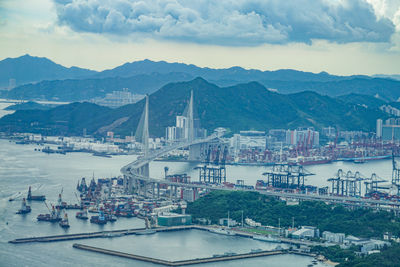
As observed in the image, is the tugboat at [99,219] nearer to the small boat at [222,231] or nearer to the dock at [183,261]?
the small boat at [222,231]

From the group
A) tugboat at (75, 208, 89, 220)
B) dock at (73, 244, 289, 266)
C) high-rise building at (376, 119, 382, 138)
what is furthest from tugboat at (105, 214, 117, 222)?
high-rise building at (376, 119, 382, 138)

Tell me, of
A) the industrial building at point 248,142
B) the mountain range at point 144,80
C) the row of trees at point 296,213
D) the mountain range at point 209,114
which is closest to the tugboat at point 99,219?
the row of trees at point 296,213

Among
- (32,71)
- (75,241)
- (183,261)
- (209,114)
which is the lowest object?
(183,261)

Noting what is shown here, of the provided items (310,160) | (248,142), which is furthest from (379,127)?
(310,160)

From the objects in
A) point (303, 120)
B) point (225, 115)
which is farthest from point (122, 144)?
point (303, 120)

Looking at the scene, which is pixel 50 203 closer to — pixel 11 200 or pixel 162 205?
pixel 11 200

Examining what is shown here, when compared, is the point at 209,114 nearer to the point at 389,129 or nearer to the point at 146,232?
the point at 389,129
